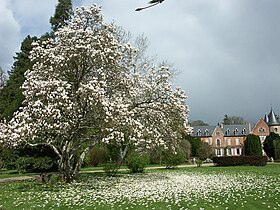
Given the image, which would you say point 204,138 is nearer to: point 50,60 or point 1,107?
point 1,107

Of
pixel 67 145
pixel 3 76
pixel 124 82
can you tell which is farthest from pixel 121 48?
pixel 3 76

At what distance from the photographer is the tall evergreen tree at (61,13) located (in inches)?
1185

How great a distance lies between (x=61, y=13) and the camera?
99.8 feet

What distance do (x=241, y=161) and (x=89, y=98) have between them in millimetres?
25676

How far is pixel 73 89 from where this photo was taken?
60.3 feet

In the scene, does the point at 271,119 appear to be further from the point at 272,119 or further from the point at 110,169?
the point at 110,169

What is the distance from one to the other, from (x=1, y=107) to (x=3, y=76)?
30.4 ft

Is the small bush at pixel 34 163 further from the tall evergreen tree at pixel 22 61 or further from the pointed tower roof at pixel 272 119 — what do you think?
the pointed tower roof at pixel 272 119

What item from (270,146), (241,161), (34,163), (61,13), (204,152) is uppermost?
(61,13)

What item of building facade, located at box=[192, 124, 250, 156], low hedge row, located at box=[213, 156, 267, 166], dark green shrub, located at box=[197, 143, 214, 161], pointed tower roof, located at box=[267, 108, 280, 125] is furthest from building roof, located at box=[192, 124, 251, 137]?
low hedge row, located at box=[213, 156, 267, 166]

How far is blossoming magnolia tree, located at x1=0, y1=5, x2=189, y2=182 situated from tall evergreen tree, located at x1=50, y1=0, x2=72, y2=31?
11100 mm

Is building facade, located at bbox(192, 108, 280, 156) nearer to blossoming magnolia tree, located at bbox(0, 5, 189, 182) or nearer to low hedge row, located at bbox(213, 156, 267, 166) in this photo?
low hedge row, located at bbox(213, 156, 267, 166)

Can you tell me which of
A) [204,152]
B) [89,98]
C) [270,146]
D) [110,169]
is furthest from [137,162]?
[270,146]

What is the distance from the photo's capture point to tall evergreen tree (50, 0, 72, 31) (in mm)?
30094
